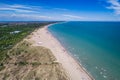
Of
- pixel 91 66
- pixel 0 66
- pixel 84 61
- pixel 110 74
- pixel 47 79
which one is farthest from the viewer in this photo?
pixel 84 61

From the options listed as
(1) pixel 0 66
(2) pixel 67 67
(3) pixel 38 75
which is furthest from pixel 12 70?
(2) pixel 67 67

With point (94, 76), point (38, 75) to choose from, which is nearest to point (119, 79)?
point (94, 76)

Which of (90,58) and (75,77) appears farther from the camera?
(90,58)

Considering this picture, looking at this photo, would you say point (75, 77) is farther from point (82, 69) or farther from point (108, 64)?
point (108, 64)

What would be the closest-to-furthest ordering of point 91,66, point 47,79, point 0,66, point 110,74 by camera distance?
1. point 47,79
2. point 110,74
3. point 0,66
4. point 91,66

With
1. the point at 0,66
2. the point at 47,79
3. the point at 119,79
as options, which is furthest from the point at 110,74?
the point at 0,66

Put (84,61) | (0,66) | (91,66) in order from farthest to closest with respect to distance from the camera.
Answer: (84,61)
(91,66)
(0,66)

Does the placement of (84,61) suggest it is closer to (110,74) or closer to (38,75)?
(110,74)

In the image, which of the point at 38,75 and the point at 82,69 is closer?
the point at 38,75

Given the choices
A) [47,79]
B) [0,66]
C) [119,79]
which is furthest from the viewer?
[0,66]
